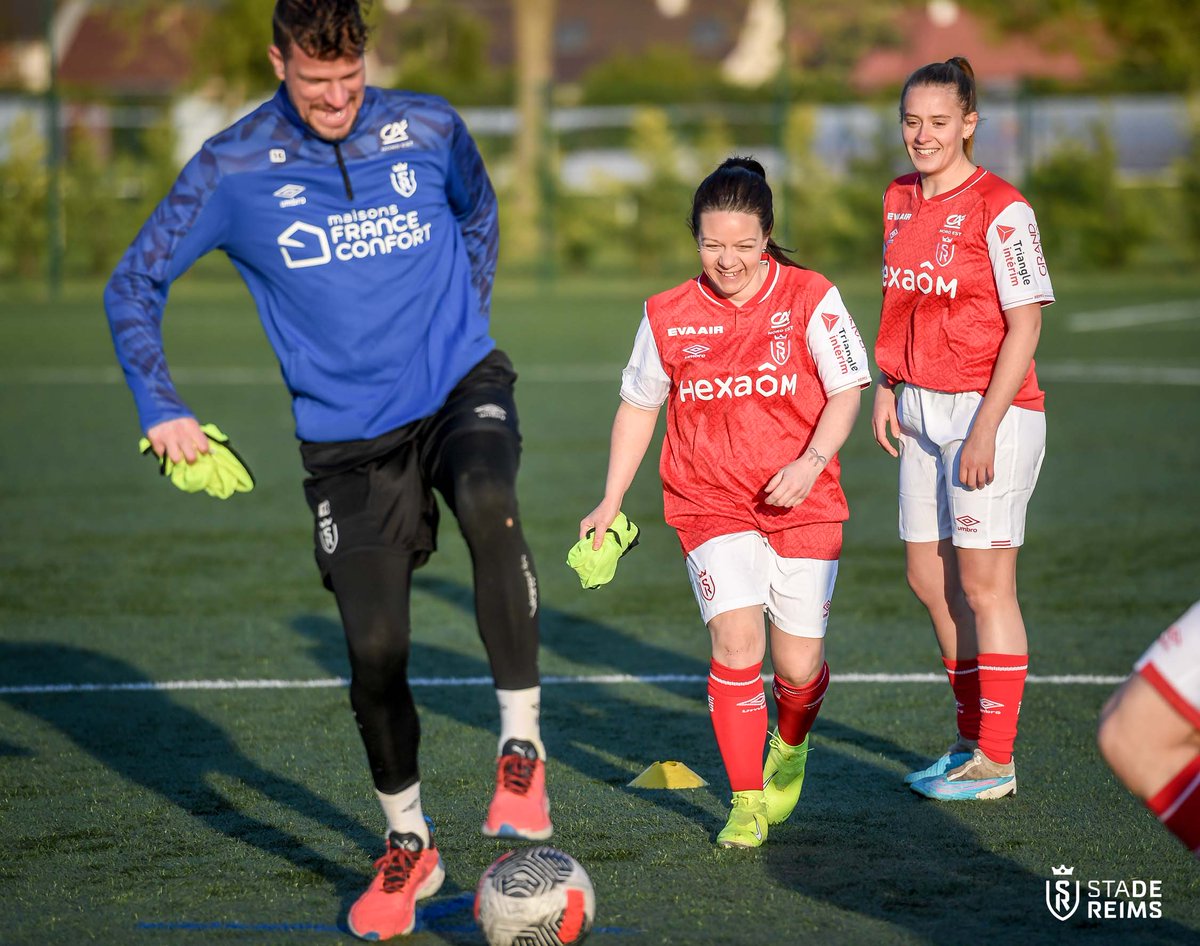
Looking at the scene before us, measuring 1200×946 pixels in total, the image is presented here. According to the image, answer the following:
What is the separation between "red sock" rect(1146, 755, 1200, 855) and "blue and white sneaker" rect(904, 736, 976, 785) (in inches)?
70.0

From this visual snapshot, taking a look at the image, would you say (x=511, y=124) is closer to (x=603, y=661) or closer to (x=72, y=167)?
(x=72, y=167)

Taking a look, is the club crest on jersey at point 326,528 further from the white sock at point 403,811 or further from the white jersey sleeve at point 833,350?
the white jersey sleeve at point 833,350

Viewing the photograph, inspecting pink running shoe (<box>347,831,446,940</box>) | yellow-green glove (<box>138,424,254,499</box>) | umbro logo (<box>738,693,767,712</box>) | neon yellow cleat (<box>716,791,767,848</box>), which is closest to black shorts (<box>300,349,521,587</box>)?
yellow-green glove (<box>138,424,254,499</box>)

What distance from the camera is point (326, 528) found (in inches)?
157

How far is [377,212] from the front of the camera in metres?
4.03

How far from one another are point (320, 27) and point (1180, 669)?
237cm

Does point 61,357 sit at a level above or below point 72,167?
below

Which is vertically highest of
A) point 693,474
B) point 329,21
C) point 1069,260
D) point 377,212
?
point 329,21

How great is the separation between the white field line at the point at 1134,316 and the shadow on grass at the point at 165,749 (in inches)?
594

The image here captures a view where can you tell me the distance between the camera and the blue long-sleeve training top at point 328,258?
3922mm

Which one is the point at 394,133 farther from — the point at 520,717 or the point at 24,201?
the point at 24,201

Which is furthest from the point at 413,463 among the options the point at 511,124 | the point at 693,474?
the point at 511,124

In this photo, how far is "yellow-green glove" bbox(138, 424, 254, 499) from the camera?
148 inches

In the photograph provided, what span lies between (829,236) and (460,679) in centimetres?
2104
